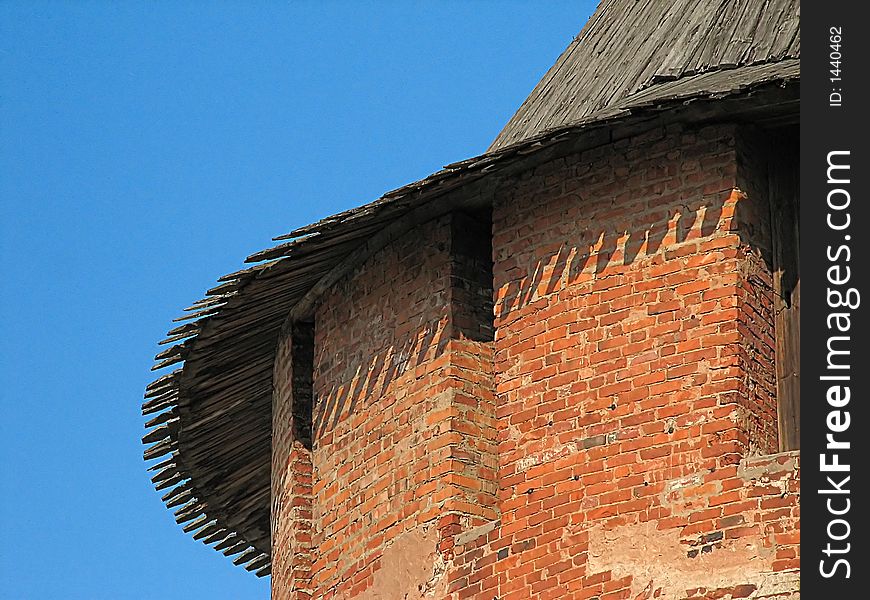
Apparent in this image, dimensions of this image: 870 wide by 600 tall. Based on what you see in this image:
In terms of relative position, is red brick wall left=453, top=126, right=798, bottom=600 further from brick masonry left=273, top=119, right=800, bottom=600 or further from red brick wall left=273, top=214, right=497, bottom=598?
red brick wall left=273, top=214, right=497, bottom=598

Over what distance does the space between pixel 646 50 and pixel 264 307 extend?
97.7 inches

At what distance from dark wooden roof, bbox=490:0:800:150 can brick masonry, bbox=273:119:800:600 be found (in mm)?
623

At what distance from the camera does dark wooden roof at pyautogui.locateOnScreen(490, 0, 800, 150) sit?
10.7m

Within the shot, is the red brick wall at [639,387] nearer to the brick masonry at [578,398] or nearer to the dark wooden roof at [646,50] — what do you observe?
the brick masonry at [578,398]

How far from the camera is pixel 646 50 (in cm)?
1145

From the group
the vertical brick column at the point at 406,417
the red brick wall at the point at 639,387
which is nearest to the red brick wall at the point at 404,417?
the vertical brick column at the point at 406,417

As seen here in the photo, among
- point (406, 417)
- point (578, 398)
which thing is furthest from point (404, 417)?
point (578, 398)

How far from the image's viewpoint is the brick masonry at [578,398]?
959cm

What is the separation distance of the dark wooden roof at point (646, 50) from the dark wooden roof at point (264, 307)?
0.54 ft

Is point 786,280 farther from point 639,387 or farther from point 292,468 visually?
point 292,468
